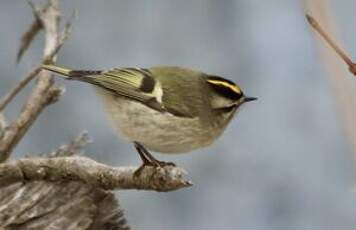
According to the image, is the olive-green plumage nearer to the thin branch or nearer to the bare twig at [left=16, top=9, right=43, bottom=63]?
the thin branch

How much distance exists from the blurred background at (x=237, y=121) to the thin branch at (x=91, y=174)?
110 cm

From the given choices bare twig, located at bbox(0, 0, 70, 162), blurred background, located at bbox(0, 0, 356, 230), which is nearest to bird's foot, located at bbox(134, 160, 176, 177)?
bare twig, located at bbox(0, 0, 70, 162)

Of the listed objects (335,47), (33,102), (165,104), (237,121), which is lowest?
(237,121)

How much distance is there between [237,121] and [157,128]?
1.24 m

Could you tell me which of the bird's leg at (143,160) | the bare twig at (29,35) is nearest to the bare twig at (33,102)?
the bare twig at (29,35)

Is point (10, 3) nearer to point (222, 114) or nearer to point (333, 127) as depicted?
point (333, 127)

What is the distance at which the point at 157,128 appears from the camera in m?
1.61

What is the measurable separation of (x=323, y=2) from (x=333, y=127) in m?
1.84

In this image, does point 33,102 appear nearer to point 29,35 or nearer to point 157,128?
point 29,35

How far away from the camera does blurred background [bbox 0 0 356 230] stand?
2.76 metres

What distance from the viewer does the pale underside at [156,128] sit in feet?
5.26

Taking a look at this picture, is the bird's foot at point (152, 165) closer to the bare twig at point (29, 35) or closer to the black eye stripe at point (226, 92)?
the black eye stripe at point (226, 92)

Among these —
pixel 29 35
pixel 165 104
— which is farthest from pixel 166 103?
pixel 29 35

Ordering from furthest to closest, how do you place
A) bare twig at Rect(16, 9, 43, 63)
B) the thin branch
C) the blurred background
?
the blurred background < bare twig at Rect(16, 9, 43, 63) < the thin branch
